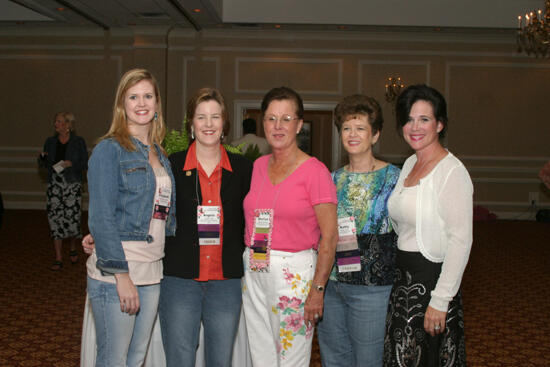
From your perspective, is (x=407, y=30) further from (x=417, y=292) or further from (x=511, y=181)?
→ (x=417, y=292)

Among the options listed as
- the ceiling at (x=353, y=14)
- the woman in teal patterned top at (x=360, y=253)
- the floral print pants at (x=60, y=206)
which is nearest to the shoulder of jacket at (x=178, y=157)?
the woman in teal patterned top at (x=360, y=253)

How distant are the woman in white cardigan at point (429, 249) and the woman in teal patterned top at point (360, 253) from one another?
81mm

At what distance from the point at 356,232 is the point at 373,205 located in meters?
0.13

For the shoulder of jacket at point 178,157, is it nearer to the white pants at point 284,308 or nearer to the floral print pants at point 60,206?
the white pants at point 284,308

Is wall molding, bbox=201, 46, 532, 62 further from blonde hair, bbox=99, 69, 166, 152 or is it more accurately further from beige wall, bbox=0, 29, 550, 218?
blonde hair, bbox=99, 69, 166, 152

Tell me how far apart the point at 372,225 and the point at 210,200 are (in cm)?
66

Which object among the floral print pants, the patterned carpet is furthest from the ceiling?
the floral print pants

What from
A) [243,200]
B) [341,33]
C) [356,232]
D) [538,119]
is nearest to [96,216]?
[243,200]

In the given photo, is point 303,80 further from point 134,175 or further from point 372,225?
→ point 134,175

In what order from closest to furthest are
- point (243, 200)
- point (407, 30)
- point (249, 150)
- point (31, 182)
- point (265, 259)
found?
point (265, 259) → point (243, 200) → point (249, 150) → point (407, 30) → point (31, 182)

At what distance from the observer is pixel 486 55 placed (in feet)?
32.4

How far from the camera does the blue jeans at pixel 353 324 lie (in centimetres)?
194

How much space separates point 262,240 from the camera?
75.1 inches

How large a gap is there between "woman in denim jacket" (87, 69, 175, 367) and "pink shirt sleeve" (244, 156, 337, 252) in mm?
391
